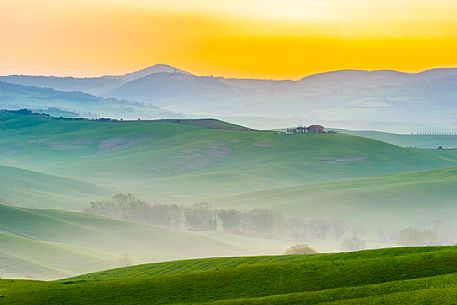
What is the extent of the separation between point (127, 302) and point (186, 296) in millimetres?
4585

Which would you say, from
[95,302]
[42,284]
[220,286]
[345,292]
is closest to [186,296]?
[220,286]

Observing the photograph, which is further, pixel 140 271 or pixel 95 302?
pixel 140 271

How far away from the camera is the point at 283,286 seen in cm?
6084

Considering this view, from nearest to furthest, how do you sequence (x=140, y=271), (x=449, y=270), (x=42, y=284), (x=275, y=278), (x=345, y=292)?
(x=345, y=292), (x=449, y=270), (x=275, y=278), (x=42, y=284), (x=140, y=271)

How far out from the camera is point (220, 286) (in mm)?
63000

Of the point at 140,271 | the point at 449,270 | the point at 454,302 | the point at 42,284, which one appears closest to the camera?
the point at 454,302

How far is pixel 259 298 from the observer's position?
55781 millimetres

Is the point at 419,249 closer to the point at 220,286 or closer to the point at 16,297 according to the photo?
the point at 220,286

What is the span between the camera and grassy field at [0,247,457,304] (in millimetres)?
54281

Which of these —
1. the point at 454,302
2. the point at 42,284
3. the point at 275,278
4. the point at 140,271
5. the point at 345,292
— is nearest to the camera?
the point at 454,302

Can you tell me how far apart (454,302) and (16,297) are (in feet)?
118

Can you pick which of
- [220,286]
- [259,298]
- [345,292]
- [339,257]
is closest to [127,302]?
[220,286]

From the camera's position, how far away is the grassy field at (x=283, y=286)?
5428 centimetres

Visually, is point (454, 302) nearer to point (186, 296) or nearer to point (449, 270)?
point (449, 270)
